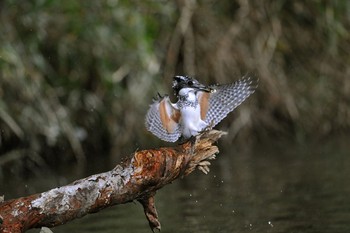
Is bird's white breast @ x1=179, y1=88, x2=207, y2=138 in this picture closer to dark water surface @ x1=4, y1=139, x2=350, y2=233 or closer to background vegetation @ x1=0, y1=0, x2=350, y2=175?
dark water surface @ x1=4, y1=139, x2=350, y2=233

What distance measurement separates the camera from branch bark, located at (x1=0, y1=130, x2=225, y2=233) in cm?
409

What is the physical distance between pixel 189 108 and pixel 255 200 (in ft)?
5.22

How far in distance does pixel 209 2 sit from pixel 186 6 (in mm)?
459

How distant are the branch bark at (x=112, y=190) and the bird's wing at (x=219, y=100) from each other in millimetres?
542

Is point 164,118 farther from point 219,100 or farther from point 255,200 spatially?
point 255,200

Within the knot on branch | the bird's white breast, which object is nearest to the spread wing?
the bird's white breast

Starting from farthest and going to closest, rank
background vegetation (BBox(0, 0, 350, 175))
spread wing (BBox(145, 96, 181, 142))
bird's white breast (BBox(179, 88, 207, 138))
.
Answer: background vegetation (BBox(0, 0, 350, 175))
spread wing (BBox(145, 96, 181, 142))
bird's white breast (BBox(179, 88, 207, 138))

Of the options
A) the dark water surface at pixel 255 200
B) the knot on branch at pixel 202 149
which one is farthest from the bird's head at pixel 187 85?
the dark water surface at pixel 255 200

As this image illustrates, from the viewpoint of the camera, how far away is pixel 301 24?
10922mm

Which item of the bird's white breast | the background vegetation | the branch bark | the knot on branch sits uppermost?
the background vegetation

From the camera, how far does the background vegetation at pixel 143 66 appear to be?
8.59m

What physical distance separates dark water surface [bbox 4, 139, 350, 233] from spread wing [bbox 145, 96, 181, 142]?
2.07 feet

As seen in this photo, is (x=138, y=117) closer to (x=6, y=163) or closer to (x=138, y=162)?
(x=6, y=163)

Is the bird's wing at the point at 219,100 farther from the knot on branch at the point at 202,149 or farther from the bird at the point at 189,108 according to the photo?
the knot on branch at the point at 202,149
